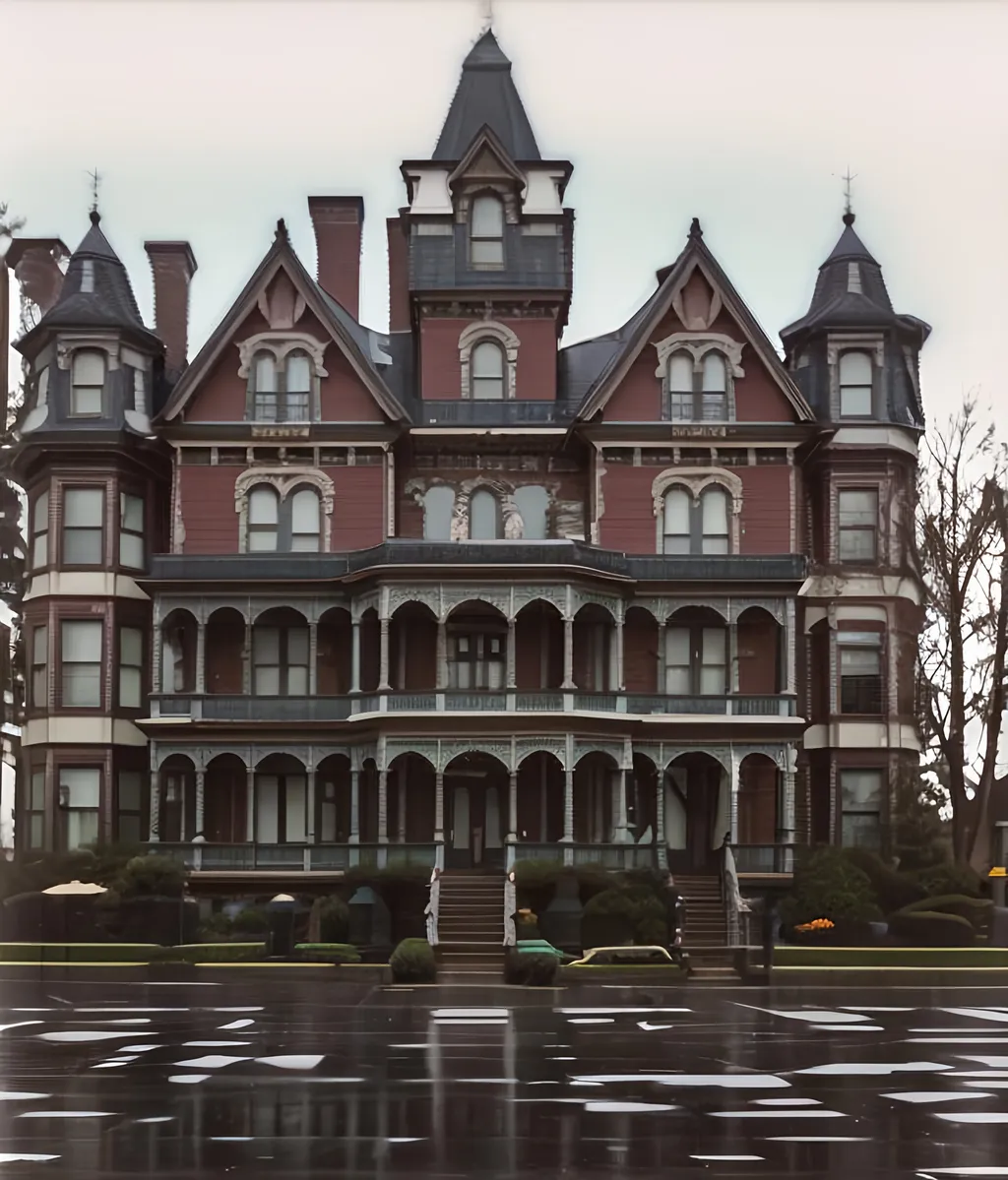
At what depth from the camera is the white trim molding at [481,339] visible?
141 feet

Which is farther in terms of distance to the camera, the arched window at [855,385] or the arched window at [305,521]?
the arched window at [855,385]

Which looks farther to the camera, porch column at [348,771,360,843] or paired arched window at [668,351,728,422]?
paired arched window at [668,351,728,422]

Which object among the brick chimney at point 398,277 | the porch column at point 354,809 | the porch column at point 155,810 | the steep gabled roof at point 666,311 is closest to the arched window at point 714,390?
the steep gabled roof at point 666,311

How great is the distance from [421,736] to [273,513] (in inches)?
276

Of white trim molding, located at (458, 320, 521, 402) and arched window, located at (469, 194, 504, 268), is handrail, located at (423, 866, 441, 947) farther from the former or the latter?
arched window, located at (469, 194, 504, 268)

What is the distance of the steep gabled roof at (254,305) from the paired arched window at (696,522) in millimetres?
6743

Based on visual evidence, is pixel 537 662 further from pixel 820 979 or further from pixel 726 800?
pixel 820 979

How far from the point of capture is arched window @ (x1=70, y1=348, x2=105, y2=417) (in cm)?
4203

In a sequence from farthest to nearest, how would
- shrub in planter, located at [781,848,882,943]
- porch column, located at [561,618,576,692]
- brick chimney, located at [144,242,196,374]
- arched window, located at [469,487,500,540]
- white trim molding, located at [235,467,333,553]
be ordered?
brick chimney, located at [144,242,196,374] < arched window, located at [469,487,500,540] < white trim molding, located at [235,467,333,553] < porch column, located at [561,618,576,692] < shrub in planter, located at [781,848,882,943]

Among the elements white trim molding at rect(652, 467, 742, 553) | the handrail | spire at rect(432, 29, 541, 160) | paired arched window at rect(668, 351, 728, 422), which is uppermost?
spire at rect(432, 29, 541, 160)

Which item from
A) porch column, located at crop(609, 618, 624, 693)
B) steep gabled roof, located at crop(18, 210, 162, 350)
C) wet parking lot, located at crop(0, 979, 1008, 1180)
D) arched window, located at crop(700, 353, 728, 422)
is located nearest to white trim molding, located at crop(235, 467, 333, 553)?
steep gabled roof, located at crop(18, 210, 162, 350)

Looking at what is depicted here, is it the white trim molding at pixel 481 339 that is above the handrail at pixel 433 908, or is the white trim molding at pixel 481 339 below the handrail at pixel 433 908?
above

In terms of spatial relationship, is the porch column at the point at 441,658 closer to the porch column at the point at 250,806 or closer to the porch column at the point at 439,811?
the porch column at the point at 439,811

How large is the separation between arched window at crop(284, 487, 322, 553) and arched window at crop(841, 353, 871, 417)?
12978 millimetres
